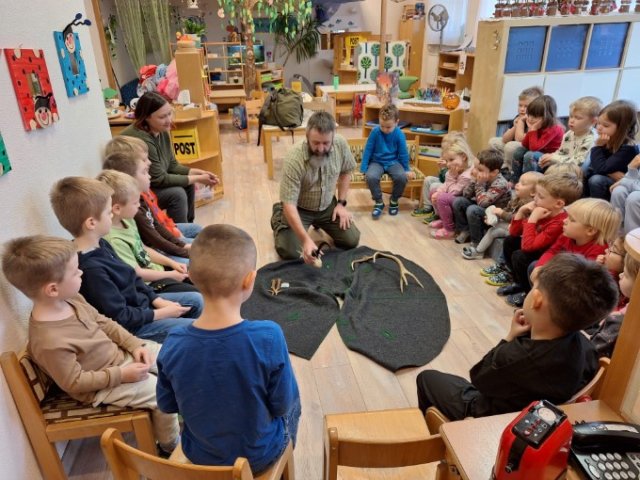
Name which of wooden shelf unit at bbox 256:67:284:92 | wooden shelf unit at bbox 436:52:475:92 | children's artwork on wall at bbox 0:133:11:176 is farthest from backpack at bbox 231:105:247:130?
children's artwork on wall at bbox 0:133:11:176

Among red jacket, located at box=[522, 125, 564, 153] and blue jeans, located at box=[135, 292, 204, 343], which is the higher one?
red jacket, located at box=[522, 125, 564, 153]

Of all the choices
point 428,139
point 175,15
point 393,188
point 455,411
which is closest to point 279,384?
point 455,411

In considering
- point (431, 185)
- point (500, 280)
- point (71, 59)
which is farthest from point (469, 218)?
point (71, 59)

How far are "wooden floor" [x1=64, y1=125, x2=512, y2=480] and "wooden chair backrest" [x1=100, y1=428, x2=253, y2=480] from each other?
806 mm

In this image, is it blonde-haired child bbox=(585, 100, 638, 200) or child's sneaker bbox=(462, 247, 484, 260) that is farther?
child's sneaker bbox=(462, 247, 484, 260)

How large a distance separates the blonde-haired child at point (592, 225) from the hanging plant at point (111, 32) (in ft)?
23.3

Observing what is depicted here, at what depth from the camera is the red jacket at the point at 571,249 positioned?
220 cm

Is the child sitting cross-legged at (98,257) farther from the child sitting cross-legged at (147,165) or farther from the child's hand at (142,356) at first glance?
the child sitting cross-legged at (147,165)

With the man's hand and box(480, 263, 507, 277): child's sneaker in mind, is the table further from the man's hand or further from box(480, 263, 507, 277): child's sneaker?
the man's hand

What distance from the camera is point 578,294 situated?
1.20 m

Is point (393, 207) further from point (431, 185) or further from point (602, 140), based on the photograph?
point (602, 140)

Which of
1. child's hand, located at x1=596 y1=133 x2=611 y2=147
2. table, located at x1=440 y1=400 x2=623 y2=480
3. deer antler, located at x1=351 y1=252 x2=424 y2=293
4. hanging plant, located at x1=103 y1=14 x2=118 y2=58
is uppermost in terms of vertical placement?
Result: hanging plant, located at x1=103 y1=14 x2=118 y2=58

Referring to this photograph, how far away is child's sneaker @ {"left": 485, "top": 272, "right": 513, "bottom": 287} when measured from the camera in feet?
9.45

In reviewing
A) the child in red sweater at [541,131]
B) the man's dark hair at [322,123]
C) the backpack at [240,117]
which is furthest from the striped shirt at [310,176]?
the backpack at [240,117]
